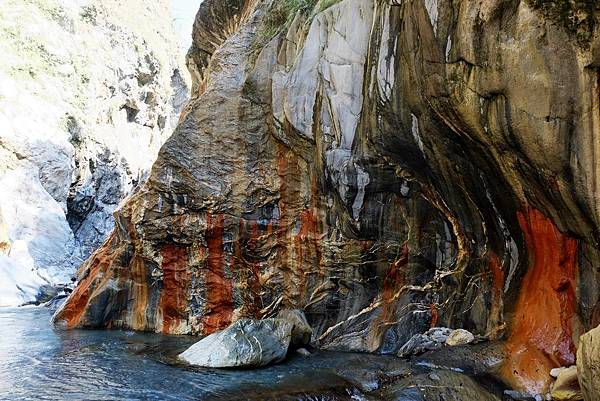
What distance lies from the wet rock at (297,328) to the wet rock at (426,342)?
1878 mm

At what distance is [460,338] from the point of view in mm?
8336

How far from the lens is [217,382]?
6.74 m

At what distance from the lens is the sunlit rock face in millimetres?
28781

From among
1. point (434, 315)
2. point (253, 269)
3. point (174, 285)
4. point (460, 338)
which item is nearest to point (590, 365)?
point (460, 338)

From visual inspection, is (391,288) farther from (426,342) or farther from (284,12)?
(284,12)

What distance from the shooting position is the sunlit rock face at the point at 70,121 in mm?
28781

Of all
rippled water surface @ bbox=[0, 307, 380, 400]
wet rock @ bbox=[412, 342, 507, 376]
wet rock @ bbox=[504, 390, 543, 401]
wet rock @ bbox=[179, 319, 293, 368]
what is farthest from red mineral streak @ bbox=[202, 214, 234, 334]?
wet rock @ bbox=[504, 390, 543, 401]

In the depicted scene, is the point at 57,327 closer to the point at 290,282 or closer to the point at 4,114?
the point at 290,282

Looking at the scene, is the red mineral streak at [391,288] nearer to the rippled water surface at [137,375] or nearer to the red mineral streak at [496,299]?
the rippled water surface at [137,375]

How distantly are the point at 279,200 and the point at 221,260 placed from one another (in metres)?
2.09

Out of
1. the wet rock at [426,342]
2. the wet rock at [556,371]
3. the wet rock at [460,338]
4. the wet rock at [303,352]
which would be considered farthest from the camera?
the wet rock at [303,352]

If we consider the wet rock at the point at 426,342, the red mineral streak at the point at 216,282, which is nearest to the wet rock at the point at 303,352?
the wet rock at the point at 426,342

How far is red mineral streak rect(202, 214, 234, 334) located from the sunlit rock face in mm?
13331

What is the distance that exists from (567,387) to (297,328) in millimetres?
4734
